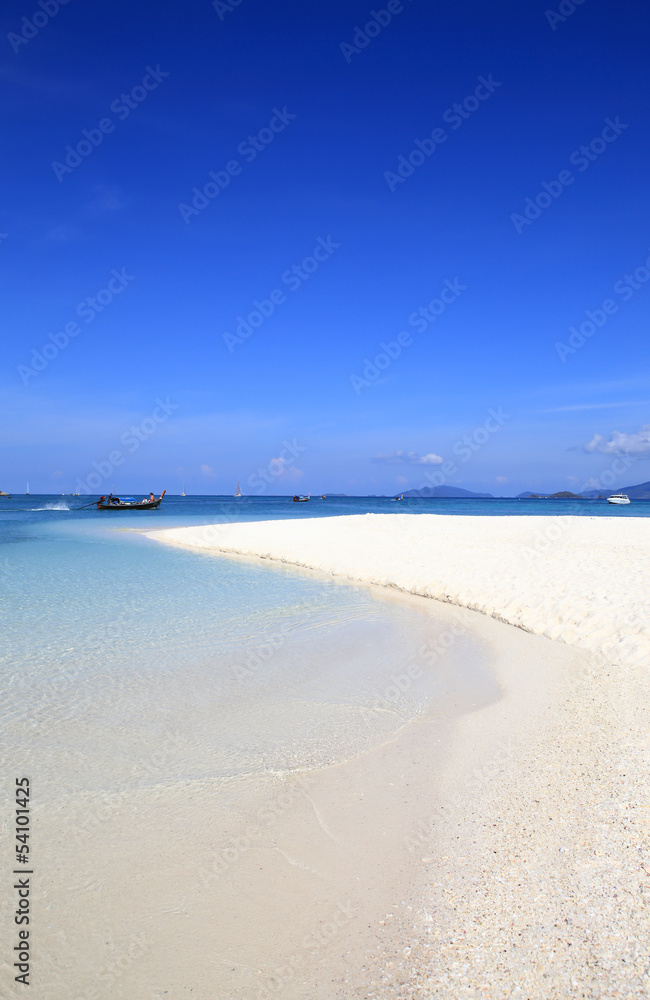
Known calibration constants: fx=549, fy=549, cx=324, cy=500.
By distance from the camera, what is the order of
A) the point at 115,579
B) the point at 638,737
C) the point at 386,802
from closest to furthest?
the point at 386,802 < the point at 638,737 < the point at 115,579

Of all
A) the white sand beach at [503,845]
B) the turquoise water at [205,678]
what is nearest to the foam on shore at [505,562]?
the white sand beach at [503,845]

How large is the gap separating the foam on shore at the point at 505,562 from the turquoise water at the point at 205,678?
1.50 metres

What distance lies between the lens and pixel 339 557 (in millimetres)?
19875

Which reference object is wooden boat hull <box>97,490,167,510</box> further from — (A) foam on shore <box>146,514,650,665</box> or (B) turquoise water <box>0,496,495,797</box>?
(B) turquoise water <box>0,496,495,797</box>

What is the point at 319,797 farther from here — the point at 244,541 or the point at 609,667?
the point at 244,541

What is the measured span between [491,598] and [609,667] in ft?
15.2

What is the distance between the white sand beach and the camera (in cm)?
278

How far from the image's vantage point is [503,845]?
378 cm

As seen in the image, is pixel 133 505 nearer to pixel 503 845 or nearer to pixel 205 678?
pixel 205 678

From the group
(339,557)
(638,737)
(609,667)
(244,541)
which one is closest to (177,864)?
(638,737)

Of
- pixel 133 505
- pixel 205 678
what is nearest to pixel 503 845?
pixel 205 678

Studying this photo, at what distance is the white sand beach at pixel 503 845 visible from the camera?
2.78m

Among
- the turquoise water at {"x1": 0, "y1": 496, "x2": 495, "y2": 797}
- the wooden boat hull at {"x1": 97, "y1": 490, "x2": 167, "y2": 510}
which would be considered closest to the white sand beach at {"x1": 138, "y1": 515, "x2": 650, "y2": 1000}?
the turquoise water at {"x1": 0, "y1": 496, "x2": 495, "y2": 797}

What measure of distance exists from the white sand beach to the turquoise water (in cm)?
71
